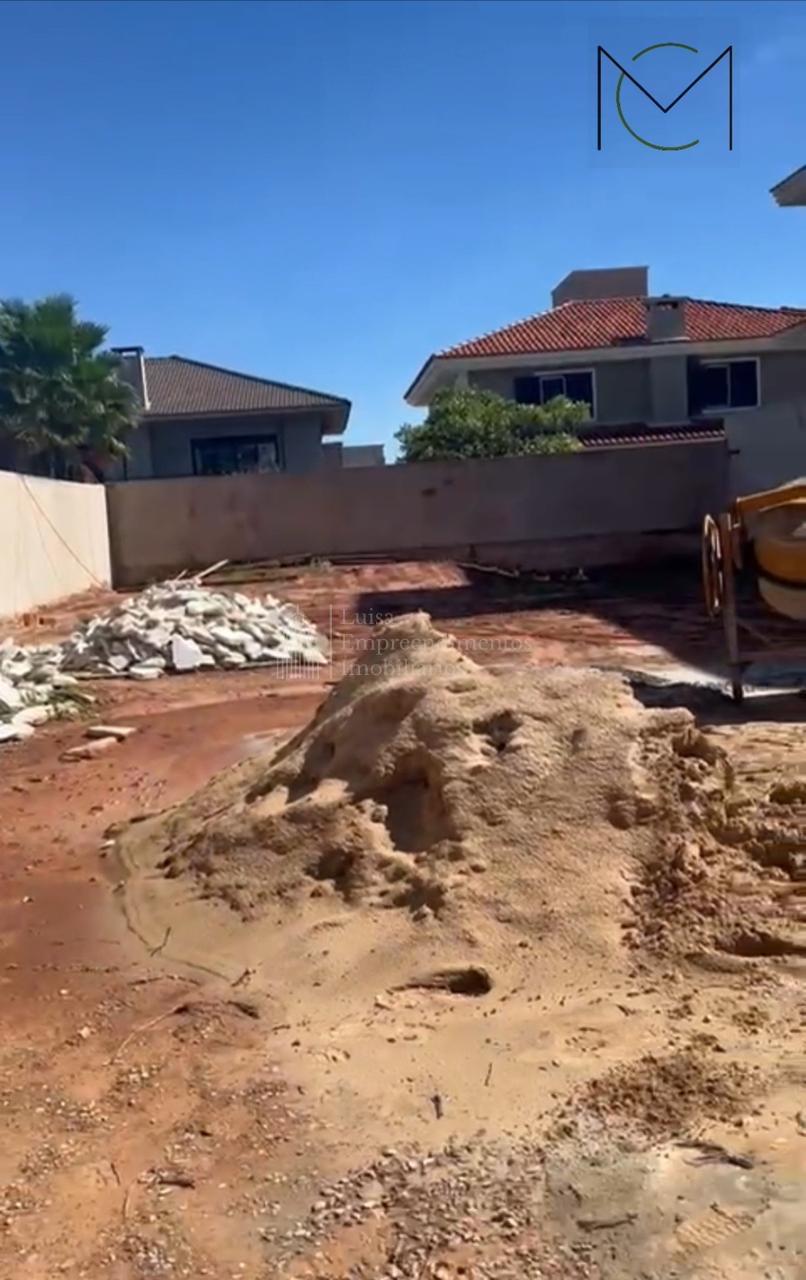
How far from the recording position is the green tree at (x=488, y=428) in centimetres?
2956

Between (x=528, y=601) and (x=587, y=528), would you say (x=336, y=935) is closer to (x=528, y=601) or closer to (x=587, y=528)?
(x=528, y=601)

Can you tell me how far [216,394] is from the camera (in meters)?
36.9

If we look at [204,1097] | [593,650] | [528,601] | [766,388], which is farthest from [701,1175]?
[766,388]

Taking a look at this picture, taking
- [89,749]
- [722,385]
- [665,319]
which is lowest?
[89,749]

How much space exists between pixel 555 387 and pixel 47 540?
17.2 metres

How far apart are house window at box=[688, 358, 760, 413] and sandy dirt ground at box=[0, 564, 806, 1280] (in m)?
28.0

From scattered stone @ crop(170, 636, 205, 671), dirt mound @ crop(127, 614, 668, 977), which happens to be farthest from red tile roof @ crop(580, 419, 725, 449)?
dirt mound @ crop(127, 614, 668, 977)

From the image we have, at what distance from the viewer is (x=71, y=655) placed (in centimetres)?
1412

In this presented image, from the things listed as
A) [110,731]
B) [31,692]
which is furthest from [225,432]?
[110,731]

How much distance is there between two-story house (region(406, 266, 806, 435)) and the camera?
1271 inches

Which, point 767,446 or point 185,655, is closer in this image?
point 185,655

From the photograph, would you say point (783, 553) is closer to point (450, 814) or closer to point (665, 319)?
point (450, 814)

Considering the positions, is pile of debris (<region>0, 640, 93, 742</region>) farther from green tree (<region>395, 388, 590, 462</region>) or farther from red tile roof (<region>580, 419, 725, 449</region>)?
red tile roof (<region>580, 419, 725, 449</region>)

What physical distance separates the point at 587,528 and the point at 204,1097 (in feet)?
64.6
